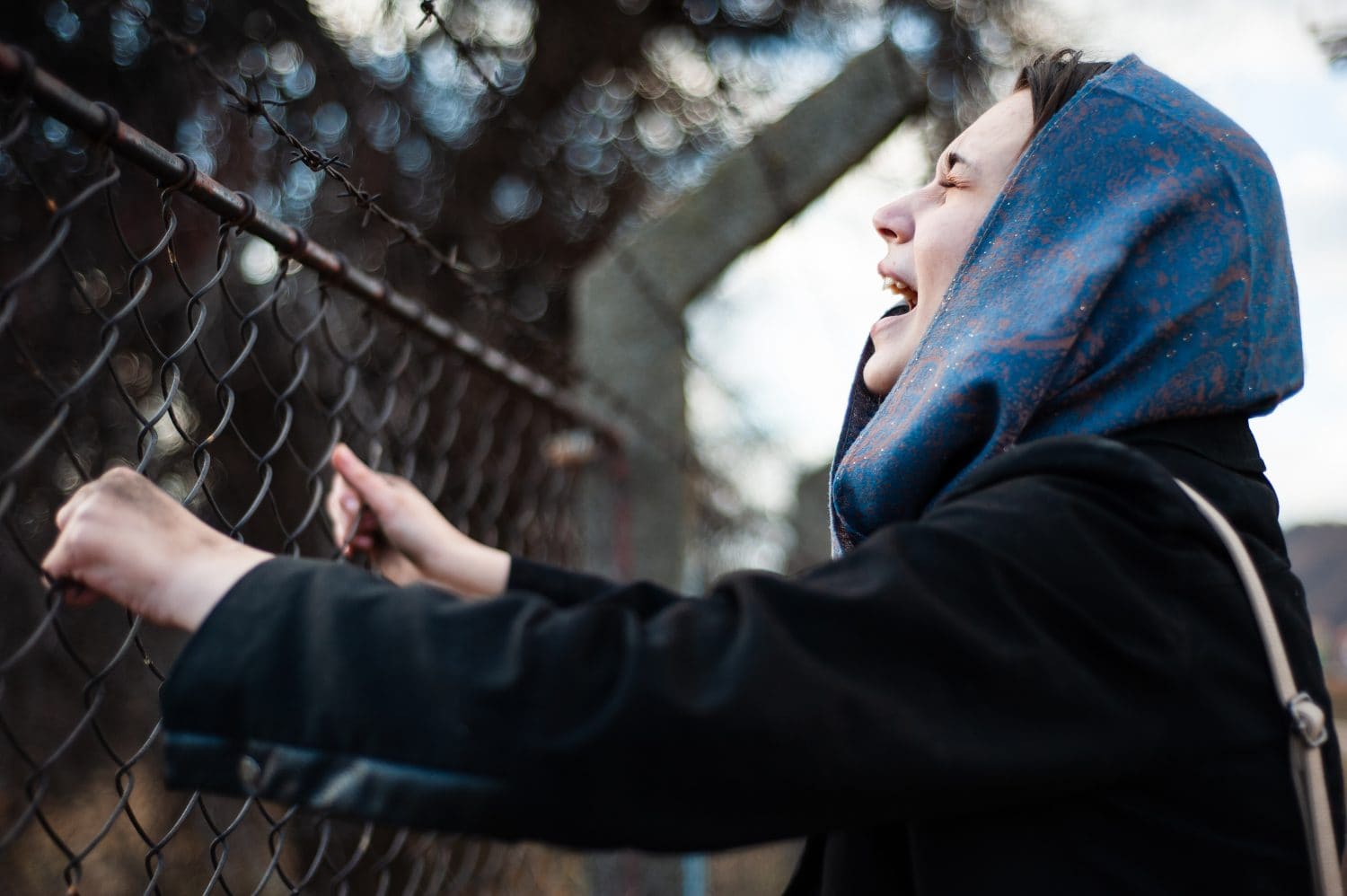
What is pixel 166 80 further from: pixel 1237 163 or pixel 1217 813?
pixel 1217 813

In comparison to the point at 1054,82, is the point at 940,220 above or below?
below

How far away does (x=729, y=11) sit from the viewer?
5.81 m

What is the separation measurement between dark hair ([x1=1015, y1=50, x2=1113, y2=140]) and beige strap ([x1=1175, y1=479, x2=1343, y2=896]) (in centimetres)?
56

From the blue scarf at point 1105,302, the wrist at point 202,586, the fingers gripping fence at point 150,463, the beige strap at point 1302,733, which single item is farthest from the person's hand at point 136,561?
the fingers gripping fence at point 150,463

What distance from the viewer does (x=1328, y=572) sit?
11305mm

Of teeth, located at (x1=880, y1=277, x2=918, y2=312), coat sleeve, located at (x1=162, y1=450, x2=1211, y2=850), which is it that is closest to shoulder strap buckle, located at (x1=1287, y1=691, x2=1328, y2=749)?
coat sleeve, located at (x1=162, y1=450, x2=1211, y2=850)

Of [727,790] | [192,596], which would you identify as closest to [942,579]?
[727,790]

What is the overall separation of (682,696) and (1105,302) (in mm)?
627

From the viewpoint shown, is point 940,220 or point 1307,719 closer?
point 1307,719

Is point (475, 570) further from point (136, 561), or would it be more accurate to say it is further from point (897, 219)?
point (897, 219)

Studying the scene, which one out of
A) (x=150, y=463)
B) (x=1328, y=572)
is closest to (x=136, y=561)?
(x=150, y=463)

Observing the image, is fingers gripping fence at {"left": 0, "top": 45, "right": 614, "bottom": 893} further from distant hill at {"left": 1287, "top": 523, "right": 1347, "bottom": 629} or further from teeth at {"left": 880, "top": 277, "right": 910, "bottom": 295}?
distant hill at {"left": 1287, "top": 523, "right": 1347, "bottom": 629}

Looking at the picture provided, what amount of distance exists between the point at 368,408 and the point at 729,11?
2.98 meters

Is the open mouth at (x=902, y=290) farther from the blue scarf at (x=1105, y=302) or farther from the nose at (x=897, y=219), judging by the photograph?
the blue scarf at (x=1105, y=302)
